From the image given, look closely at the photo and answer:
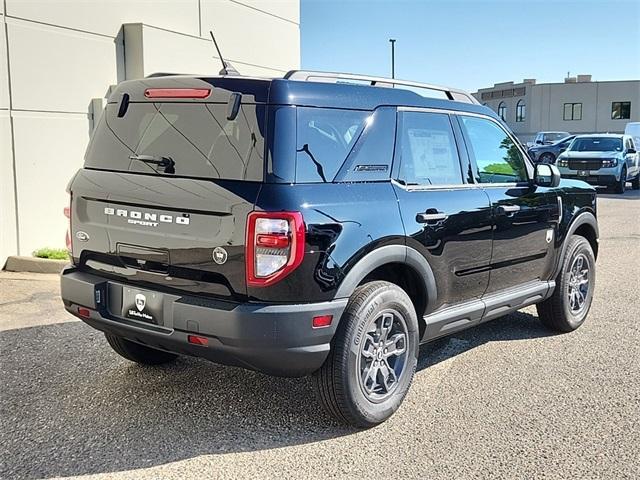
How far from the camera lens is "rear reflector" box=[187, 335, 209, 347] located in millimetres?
3549

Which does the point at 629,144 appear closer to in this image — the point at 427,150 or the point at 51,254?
the point at 51,254

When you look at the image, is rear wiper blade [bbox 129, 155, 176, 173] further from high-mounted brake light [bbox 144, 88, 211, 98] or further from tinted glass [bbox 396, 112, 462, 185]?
tinted glass [bbox 396, 112, 462, 185]

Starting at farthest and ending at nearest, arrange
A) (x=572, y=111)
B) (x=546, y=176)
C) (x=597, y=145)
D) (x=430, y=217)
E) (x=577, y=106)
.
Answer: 1. (x=572, y=111)
2. (x=577, y=106)
3. (x=597, y=145)
4. (x=546, y=176)
5. (x=430, y=217)

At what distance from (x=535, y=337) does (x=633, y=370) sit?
3.16 ft

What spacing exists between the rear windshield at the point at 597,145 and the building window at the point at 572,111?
131 ft

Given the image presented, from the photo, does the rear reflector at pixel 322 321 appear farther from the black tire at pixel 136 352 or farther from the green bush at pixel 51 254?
the green bush at pixel 51 254

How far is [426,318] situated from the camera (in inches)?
171

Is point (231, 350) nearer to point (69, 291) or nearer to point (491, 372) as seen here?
point (69, 291)

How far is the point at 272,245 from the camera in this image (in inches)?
134

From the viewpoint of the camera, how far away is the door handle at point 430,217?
4184 millimetres

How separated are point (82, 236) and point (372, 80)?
2.02 metres

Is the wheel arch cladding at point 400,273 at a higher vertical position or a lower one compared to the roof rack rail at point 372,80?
lower

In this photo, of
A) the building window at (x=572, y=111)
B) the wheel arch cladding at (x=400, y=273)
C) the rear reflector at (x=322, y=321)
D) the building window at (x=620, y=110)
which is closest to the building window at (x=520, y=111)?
the building window at (x=572, y=111)

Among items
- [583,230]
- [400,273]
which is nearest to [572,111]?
[583,230]
